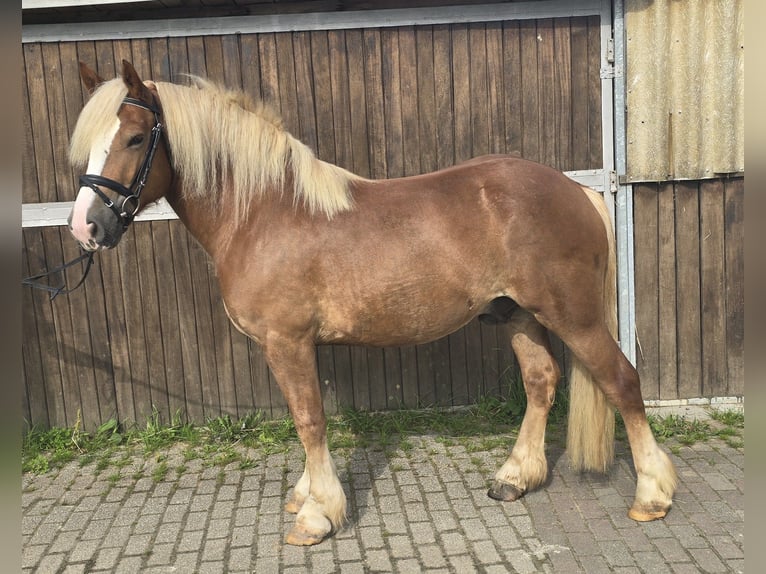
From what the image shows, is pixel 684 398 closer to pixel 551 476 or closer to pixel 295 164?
pixel 551 476

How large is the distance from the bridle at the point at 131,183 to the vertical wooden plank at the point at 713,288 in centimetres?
384

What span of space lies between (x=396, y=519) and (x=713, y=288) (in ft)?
10.0

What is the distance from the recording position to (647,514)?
3094mm

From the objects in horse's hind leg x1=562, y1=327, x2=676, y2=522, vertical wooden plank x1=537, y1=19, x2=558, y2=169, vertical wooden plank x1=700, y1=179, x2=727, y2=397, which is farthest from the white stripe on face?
vertical wooden plank x1=700, y1=179, x2=727, y2=397

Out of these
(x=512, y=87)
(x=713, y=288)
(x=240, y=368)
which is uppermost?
(x=512, y=87)

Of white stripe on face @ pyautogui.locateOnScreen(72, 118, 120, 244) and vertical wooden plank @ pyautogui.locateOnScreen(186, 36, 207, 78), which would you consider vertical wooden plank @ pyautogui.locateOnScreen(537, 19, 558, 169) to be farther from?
white stripe on face @ pyautogui.locateOnScreen(72, 118, 120, 244)

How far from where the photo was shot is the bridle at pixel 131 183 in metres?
2.65

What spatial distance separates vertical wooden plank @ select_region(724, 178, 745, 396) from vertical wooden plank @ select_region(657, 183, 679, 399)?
1.33 feet

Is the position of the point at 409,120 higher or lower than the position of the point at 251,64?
lower

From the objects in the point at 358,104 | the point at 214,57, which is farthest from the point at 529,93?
the point at 214,57

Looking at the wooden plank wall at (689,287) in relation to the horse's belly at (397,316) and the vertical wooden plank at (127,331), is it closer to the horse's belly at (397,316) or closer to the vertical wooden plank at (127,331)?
the horse's belly at (397,316)

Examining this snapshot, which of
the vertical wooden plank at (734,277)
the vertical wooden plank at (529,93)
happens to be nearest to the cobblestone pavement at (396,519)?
the vertical wooden plank at (734,277)

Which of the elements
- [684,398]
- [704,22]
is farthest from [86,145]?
[684,398]

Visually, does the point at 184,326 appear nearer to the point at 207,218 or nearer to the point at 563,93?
the point at 207,218
